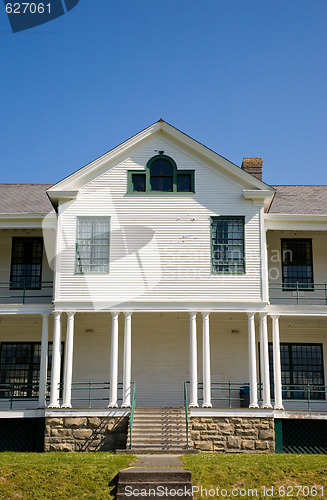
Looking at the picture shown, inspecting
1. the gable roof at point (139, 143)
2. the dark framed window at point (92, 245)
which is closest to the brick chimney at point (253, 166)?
the gable roof at point (139, 143)

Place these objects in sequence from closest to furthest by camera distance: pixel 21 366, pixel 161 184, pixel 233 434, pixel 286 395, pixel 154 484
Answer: pixel 154 484
pixel 233 434
pixel 161 184
pixel 286 395
pixel 21 366

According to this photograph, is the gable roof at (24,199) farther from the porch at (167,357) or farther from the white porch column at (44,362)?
the white porch column at (44,362)

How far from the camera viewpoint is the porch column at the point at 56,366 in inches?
885

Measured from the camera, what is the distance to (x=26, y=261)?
26.2m

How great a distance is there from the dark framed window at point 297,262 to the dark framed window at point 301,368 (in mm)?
2367

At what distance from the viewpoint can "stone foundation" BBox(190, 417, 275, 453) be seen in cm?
2171

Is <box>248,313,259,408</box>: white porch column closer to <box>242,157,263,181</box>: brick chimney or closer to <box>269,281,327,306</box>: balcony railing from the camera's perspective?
<box>269,281,327,306</box>: balcony railing

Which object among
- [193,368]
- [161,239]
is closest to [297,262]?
[161,239]

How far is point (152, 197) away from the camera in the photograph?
2427 centimetres

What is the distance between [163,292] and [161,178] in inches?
165

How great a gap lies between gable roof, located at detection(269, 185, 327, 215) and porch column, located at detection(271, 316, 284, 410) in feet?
15.4

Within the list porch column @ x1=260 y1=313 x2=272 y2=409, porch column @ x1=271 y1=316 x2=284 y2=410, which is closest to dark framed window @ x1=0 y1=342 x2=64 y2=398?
porch column @ x1=260 y1=313 x2=272 y2=409

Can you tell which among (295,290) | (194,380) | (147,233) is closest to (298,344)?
(295,290)

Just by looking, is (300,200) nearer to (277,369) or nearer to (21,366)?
(277,369)
